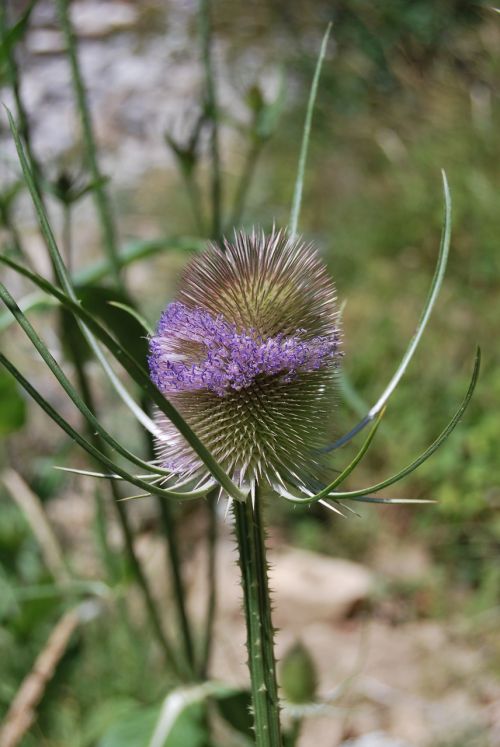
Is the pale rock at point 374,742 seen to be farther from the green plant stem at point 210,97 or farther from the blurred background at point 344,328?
the green plant stem at point 210,97

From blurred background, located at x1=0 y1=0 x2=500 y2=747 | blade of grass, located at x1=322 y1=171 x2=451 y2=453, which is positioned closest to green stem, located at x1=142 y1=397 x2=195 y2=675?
blurred background, located at x1=0 y1=0 x2=500 y2=747

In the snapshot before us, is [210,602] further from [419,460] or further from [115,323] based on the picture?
[419,460]

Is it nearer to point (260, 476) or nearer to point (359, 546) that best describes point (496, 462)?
point (359, 546)

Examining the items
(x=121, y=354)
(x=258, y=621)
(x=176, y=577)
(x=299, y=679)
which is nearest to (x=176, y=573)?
(x=176, y=577)

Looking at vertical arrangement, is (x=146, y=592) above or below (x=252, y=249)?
below

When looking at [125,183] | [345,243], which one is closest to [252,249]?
[345,243]

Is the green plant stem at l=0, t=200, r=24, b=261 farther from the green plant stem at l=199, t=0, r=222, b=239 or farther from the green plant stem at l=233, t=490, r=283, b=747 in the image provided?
the green plant stem at l=233, t=490, r=283, b=747
